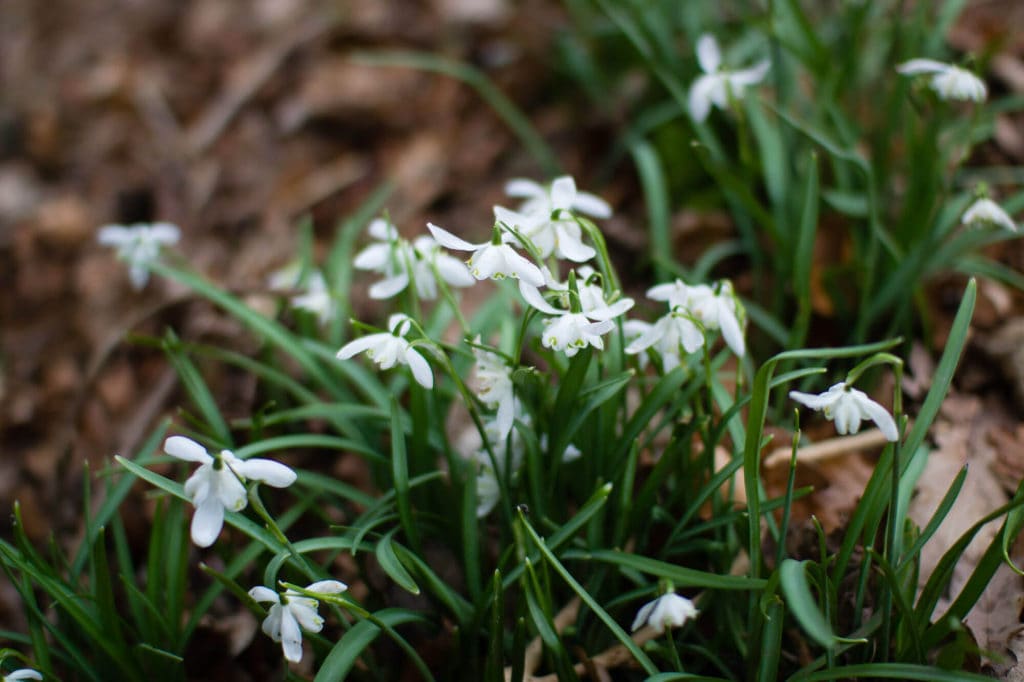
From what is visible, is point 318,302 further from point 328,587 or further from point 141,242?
point 328,587

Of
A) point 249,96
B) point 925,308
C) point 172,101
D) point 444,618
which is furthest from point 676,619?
point 172,101

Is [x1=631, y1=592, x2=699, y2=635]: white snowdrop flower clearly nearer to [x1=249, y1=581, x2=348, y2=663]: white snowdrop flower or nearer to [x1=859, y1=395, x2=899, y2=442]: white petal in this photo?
[x1=859, y1=395, x2=899, y2=442]: white petal

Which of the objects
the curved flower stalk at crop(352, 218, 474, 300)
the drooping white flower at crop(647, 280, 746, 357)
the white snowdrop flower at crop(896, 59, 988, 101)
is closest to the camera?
the drooping white flower at crop(647, 280, 746, 357)

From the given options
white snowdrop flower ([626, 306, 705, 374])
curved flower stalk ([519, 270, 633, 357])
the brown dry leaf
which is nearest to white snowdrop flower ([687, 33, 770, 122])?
white snowdrop flower ([626, 306, 705, 374])

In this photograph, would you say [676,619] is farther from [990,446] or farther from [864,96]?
[864,96]

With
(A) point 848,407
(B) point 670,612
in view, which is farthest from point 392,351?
(A) point 848,407
